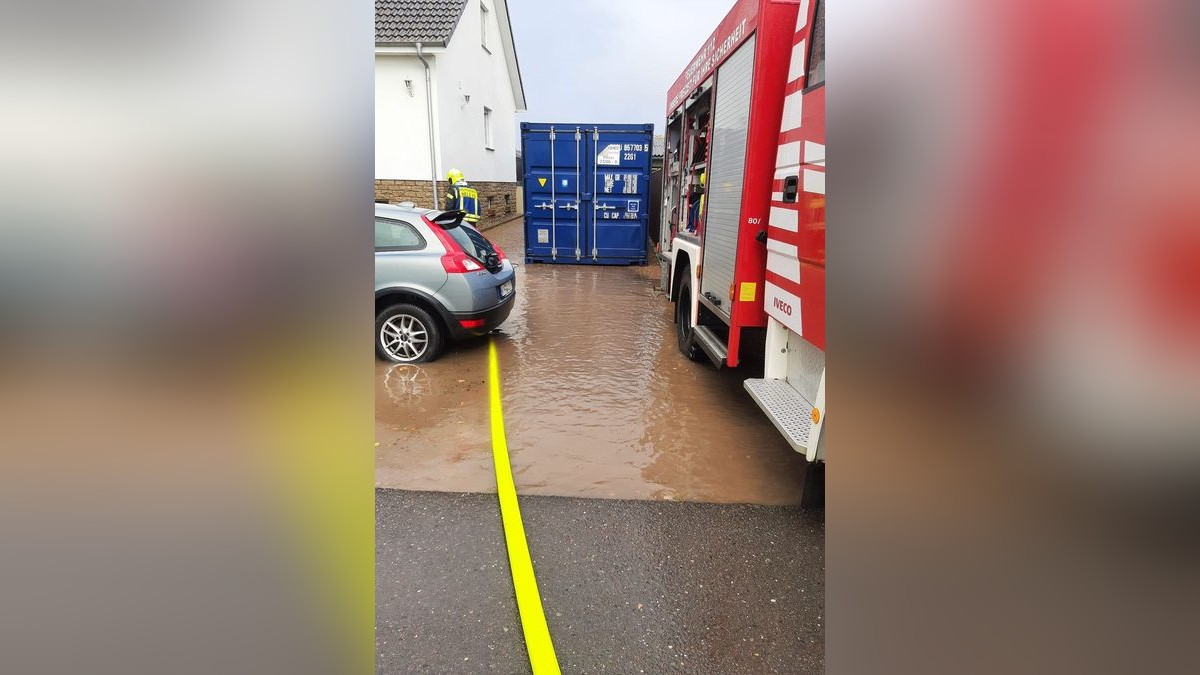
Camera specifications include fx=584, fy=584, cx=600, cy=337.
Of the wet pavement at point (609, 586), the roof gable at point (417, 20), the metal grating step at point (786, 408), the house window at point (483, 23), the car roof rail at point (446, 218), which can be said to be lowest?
the wet pavement at point (609, 586)

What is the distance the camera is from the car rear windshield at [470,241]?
596 cm

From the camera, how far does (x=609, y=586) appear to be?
2.79 m

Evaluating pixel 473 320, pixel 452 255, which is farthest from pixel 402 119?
pixel 473 320

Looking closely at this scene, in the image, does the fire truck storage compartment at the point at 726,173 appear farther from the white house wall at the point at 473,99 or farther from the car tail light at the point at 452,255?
the white house wall at the point at 473,99

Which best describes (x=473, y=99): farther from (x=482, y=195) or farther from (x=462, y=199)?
(x=462, y=199)

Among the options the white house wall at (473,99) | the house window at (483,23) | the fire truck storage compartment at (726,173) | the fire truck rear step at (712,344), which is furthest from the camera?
the house window at (483,23)

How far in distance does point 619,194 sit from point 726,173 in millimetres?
8432

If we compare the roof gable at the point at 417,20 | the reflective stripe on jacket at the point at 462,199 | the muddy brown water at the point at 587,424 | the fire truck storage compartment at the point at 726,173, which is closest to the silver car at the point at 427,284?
the muddy brown water at the point at 587,424

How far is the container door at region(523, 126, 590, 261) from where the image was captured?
12.7 meters
